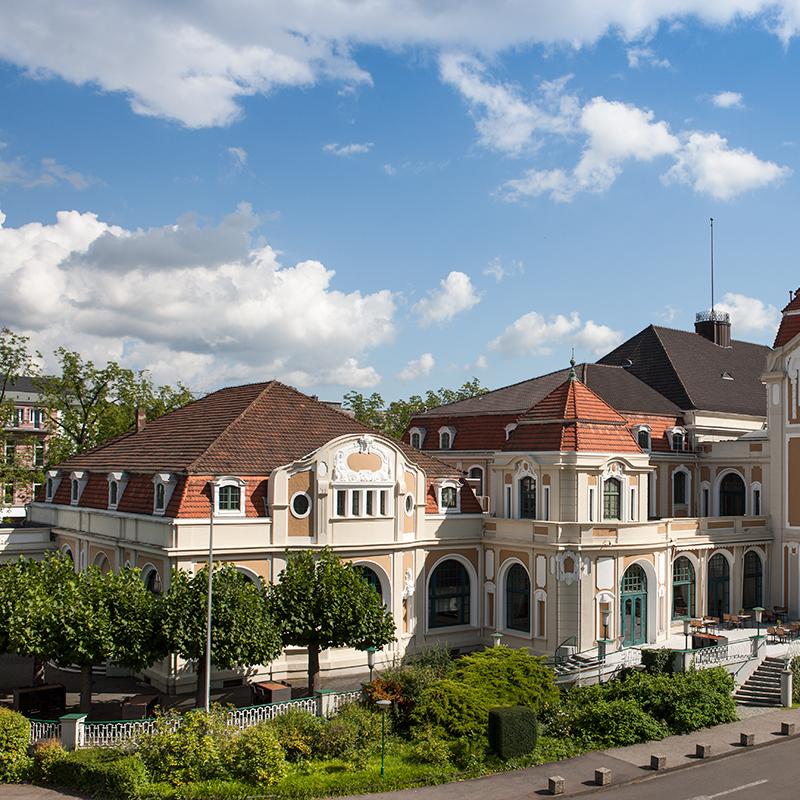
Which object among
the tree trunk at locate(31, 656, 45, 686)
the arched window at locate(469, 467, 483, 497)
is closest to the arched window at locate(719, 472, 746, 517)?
the arched window at locate(469, 467, 483, 497)

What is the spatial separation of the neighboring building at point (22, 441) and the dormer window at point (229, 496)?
24530 mm

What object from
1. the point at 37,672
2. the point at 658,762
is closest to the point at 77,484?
the point at 37,672

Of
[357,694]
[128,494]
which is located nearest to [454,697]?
[357,694]

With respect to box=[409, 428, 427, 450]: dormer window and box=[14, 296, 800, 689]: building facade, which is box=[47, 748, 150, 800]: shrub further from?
box=[409, 428, 427, 450]: dormer window

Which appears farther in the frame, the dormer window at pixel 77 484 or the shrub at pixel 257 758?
the dormer window at pixel 77 484

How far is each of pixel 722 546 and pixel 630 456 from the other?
8.27 metres

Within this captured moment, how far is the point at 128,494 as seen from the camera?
38688 millimetres

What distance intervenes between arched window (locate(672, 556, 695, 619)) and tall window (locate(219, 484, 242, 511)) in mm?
19779

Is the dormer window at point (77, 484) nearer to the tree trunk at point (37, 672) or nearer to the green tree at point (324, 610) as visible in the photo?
the tree trunk at point (37, 672)

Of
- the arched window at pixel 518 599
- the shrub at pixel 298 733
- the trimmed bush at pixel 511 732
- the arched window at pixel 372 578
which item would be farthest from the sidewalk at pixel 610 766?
the arched window at pixel 372 578

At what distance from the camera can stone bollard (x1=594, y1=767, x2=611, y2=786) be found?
26.0 metres

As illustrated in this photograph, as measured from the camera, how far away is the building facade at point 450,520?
36.1 meters

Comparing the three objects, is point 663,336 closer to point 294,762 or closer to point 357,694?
point 357,694

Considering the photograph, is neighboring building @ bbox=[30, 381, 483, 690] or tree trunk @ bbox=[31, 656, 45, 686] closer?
tree trunk @ bbox=[31, 656, 45, 686]
